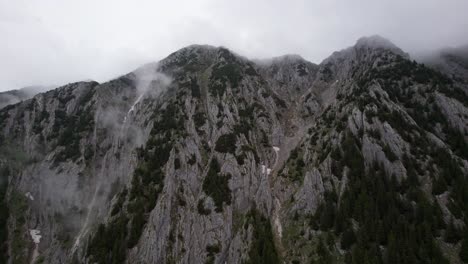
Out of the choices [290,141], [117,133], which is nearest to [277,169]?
[290,141]

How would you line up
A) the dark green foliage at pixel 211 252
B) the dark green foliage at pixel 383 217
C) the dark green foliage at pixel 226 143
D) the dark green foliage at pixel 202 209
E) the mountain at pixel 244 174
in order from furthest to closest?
the dark green foliage at pixel 226 143 < the dark green foliage at pixel 202 209 < the dark green foliage at pixel 211 252 < the mountain at pixel 244 174 < the dark green foliage at pixel 383 217

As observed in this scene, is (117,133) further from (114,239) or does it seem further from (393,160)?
(393,160)

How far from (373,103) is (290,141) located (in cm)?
3697

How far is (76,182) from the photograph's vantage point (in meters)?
146

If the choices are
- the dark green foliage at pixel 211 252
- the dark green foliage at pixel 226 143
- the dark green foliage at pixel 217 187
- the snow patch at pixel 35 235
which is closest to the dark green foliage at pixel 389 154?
the dark green foliage at pixel 217 187

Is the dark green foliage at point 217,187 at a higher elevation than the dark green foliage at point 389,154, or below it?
below

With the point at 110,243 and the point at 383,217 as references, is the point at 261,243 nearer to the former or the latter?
the point at 383,217

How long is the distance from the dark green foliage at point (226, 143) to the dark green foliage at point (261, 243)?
3176 cm

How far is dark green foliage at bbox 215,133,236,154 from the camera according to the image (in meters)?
137

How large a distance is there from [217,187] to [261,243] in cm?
2814

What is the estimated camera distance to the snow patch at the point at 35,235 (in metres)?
125

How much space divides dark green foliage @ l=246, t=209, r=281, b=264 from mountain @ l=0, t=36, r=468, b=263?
41 centimetres

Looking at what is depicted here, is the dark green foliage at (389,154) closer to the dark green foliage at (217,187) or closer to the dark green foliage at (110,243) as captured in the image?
the dark green foliage at (217,187)

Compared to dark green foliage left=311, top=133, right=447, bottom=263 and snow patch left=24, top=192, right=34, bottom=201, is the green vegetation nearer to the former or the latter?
snow patch left=24, top=192, right=34, bottom=201
